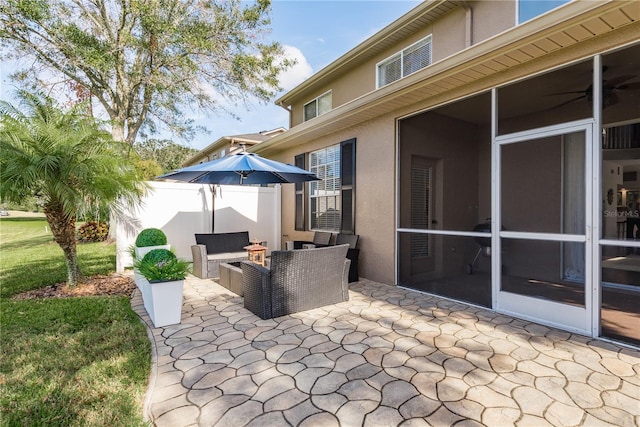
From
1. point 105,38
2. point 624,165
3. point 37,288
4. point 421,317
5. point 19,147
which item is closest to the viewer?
point 421,317

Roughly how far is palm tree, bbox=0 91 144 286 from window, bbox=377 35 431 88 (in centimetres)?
583

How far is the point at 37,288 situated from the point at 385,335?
6135 mm

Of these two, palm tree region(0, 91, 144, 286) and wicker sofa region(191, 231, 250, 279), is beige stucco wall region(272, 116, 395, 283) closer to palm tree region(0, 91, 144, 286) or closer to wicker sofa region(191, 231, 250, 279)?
wicker sofa region(191, 231, 250, 279)

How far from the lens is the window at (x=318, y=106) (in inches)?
362

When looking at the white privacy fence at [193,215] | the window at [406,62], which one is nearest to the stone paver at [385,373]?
the white privacy fence at [193,215]

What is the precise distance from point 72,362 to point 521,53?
18.7ft

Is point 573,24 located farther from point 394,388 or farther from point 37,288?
point 37,288

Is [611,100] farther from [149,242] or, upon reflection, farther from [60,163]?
[60,163]

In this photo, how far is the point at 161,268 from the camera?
4.00m

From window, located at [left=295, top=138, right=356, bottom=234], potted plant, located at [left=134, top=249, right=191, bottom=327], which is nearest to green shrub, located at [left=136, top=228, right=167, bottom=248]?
potted plant, located at [left=134, top=249, right=191, bottom=327]

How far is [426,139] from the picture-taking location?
6.39 m

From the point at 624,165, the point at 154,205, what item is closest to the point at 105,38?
the point at 154,205

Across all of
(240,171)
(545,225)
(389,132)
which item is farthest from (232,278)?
(545,225)

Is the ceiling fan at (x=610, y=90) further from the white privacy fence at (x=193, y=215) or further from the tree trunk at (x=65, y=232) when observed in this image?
the tree trunk at (x=65, y=232)
